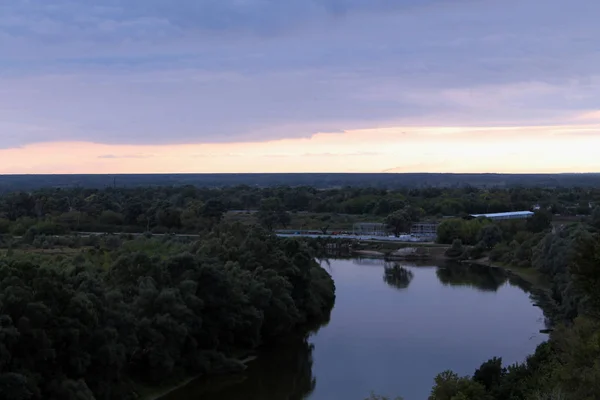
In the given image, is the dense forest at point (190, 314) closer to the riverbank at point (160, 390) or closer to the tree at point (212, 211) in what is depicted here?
the riverbank at point (160, 390)

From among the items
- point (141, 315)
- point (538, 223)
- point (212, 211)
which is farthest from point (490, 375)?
point (212, 211)

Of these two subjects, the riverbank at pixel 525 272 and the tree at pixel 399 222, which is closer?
the riverbank at pixel 525 272

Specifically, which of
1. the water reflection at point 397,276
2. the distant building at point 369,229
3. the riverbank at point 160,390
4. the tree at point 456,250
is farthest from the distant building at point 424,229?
the riverbank at point 160,390

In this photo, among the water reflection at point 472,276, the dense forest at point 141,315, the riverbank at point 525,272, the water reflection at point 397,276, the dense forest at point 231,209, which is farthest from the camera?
the dense forest at point 231,209

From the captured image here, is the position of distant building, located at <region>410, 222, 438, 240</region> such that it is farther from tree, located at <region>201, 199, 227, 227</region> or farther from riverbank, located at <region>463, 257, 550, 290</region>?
tree, located at <region>201, 199, 227, 227</region>

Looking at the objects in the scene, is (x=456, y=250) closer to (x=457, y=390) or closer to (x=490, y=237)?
(x=490, y=237)

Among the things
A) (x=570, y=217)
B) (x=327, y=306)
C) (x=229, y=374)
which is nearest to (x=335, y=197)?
(x=570, y=217)

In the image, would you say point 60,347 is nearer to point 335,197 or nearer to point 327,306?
point 327,306

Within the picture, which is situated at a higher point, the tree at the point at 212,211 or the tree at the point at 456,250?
the tree at the point at 212,211
